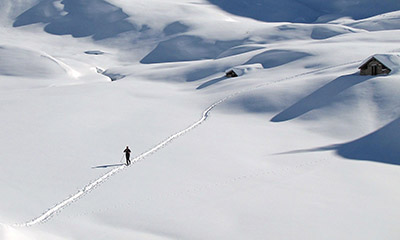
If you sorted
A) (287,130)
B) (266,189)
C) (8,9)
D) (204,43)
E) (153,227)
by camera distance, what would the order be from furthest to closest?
1. (8,9)
2. (204,43)
3. (287,130)
4. (266,189)
5. (153,227)

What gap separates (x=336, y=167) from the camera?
23.6 m

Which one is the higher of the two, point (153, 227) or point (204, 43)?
point (153, 227)

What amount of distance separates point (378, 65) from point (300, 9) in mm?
129268

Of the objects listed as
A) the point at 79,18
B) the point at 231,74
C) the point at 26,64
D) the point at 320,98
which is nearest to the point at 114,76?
the point at 26,64

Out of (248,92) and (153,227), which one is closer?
(153,227)

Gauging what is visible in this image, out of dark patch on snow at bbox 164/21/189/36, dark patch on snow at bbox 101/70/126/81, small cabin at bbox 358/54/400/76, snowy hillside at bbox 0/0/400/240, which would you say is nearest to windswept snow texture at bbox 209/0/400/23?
dark patch on snow at bbox 164/21/189/36

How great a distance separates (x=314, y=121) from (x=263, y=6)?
13216 cm

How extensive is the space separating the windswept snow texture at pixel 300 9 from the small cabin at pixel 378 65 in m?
113

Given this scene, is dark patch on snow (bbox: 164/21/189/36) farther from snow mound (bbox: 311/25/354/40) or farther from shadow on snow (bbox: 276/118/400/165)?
shadow on snow (bbox: 276/118/400/165)

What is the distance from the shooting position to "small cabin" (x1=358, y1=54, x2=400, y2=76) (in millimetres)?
41625

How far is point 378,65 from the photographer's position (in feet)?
137

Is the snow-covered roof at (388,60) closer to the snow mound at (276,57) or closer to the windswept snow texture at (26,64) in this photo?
the snow mound at (276,57)

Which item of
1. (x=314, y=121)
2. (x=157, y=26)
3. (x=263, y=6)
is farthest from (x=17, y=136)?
(x=263, y=6)

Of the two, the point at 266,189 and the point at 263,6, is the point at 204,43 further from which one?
the point at 266,189
